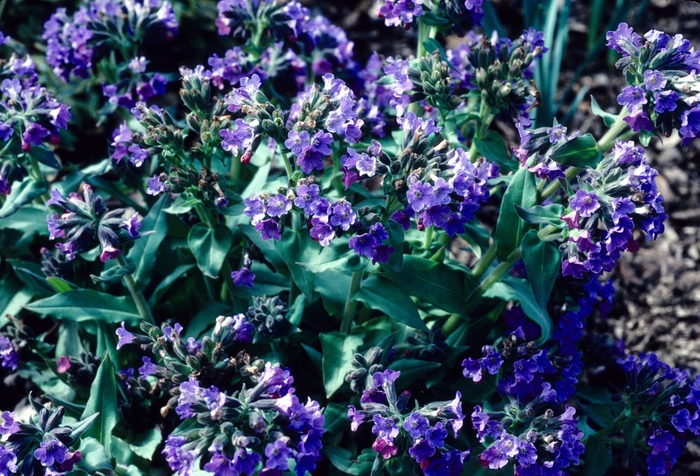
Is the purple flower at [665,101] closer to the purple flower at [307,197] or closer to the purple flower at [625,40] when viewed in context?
the purple flower at [625,40]

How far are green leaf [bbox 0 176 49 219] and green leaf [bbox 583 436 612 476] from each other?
334 cm

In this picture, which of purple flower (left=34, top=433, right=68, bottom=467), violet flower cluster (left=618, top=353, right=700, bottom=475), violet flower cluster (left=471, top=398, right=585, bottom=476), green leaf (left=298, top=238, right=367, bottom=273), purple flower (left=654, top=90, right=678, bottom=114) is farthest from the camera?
violet flower cluster (left=618, top=353, right=700, bottom=475)

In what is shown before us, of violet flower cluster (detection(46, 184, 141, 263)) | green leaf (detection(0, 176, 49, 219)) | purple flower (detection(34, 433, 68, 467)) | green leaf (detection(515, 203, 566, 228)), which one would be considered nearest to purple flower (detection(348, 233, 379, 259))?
green leaf (detection(515, 203, 566, 228))

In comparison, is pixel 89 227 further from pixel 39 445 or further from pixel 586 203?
pixel 586 203

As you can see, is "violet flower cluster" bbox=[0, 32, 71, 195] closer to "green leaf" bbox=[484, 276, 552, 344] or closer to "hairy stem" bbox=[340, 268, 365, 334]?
"hairy stem" bbox=[340, 268, 365, 334]

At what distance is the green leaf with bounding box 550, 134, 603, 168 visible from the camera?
3.35 m

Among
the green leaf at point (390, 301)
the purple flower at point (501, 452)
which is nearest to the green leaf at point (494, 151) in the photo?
the green leaf at point (390, 301)

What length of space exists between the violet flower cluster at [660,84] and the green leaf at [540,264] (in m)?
0.66

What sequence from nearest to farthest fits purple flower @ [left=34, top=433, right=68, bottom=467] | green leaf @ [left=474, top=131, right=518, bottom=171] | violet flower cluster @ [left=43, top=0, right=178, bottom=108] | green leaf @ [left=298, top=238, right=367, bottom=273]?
1. purple flower @ [left=34, top=433, right=68, bottom=467]
2. green leaf @ [left=298, top=238, right=367, bottom=273]
3. green leaf @ [left=474, top=131, right=518, bottom=171]
4. violet flower cluster @ [left=43, top=0, right=178, bottom=108]

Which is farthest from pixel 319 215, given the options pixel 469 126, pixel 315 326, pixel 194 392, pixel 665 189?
A: pixel 665 189

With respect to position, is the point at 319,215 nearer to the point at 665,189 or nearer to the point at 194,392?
the point at 194,392

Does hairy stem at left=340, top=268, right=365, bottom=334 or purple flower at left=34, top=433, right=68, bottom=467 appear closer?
purple flower at left=34, top=433, right=68, bottom=467

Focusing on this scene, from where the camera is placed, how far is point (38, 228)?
423 cm

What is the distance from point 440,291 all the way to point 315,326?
0.83m
